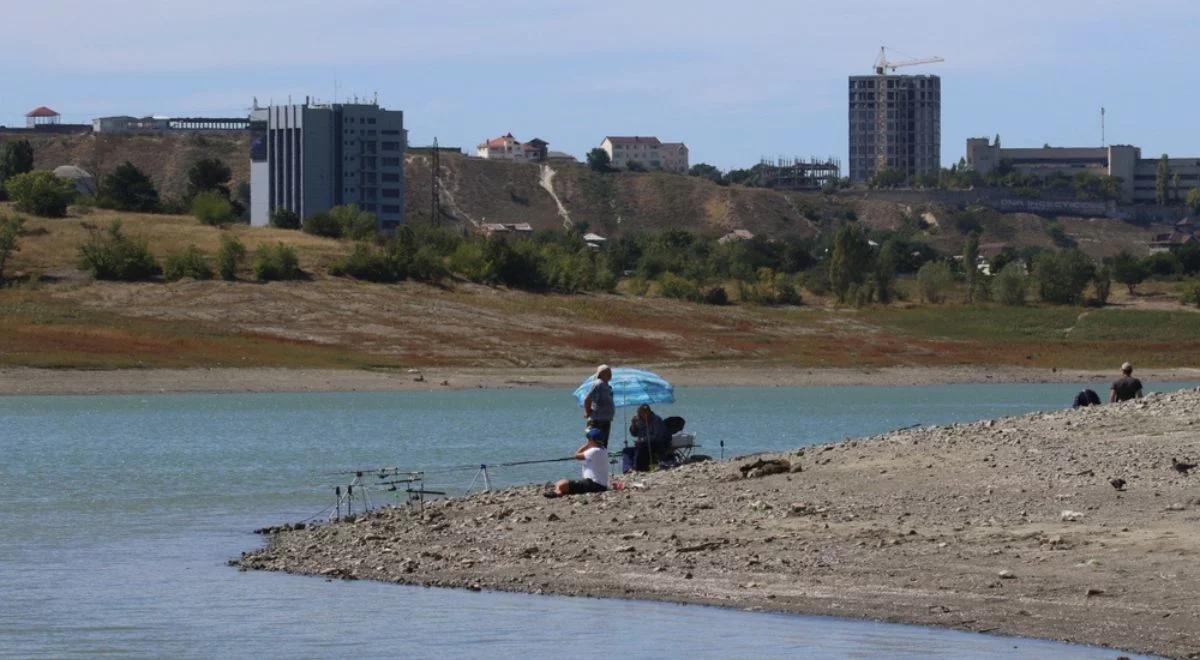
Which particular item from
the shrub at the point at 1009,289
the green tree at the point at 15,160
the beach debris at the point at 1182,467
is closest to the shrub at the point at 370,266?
the shrub at the point at 1009,289

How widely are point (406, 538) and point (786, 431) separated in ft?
86.8

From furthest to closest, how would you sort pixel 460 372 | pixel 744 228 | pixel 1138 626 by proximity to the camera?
pixel 744 228
pixel 460 372
pixel 1138 626

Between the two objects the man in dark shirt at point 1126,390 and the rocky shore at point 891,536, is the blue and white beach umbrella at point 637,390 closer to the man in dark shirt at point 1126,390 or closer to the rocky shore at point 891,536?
the rocky shore at point 891,536

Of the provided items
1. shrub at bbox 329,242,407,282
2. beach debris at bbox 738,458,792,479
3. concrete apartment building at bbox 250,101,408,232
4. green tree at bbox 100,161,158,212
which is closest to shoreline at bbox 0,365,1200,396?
shrub at bbox 329,242,407,282

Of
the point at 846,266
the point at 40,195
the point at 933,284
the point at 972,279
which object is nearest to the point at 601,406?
the point at 40,195

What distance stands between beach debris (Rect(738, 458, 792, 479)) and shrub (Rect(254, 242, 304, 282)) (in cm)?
7283

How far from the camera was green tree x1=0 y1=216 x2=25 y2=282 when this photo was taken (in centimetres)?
9406

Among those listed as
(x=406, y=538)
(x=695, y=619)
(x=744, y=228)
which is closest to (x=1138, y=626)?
(x=695, y=619)

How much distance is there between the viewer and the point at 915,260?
156 m

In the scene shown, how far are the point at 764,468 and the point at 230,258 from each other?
244 ft

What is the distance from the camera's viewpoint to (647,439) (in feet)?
98.0

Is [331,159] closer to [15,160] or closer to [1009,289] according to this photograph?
[15,160]

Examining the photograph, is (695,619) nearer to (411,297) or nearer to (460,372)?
(460,372)

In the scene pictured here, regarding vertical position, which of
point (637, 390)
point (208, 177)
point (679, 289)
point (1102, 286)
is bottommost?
point (637, 390)
